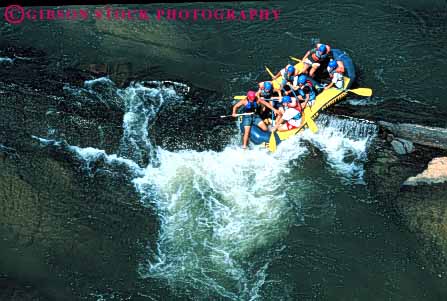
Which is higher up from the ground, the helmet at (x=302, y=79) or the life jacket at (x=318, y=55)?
the life jacket at (x=318, y=55)

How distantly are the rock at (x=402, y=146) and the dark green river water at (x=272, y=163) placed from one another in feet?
2.12

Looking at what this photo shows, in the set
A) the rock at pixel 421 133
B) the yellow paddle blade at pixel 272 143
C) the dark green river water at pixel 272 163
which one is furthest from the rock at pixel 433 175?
the yellow paddle blade at pixel 272 143

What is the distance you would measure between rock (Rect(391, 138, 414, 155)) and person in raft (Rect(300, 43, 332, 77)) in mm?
2876

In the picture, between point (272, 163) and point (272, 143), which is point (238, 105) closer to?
point (272, 143)

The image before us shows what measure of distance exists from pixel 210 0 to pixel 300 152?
6952 mm

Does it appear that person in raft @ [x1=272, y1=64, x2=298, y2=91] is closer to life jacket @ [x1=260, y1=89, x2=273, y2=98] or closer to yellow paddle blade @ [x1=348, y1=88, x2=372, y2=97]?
life jacket @ [x1=260, y1=89, x2=273, y2=98]

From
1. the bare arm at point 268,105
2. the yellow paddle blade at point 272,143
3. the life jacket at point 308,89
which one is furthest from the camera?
the life jacket at point 308,89

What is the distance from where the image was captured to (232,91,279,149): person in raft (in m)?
12.9

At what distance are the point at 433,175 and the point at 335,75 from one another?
342cm

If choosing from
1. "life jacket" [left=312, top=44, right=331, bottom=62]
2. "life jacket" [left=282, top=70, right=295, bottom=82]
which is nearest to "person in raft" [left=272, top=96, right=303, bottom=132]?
"life jacket" [left=282, top=70, right=295, bottom=82]

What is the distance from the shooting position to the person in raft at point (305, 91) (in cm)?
1345

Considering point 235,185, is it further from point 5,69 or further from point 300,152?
point 5,69

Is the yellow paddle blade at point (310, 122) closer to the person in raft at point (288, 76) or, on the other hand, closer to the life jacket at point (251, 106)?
the person in raft at point (288, 76)

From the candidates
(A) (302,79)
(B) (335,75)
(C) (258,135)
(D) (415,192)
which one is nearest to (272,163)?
(C) (258,135)
